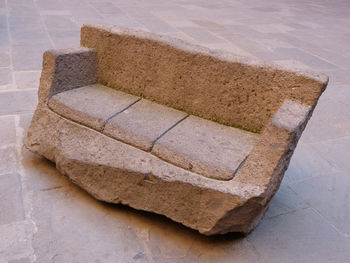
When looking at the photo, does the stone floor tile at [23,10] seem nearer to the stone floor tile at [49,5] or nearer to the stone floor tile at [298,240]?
the stone floor tile at [49,5]

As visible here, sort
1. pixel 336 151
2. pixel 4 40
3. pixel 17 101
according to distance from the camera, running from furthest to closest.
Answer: pixel 4 40, pixel 17 101, pixel 336 151

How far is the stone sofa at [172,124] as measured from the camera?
2031mm

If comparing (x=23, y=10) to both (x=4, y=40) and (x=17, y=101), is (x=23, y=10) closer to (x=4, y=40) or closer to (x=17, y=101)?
(x=4, y=40)

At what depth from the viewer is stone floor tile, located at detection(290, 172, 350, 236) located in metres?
2.46

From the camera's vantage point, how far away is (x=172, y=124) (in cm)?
247

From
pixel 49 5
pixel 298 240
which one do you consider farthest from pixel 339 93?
pixel 49 5

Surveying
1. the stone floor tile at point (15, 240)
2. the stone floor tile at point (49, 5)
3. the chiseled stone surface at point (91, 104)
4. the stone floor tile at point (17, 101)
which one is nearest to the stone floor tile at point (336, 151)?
the chiseled stone surface at point (91, 104)

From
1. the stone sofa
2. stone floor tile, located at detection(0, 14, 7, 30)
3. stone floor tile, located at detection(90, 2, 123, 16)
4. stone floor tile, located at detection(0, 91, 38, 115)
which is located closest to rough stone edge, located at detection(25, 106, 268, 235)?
the stone sofa

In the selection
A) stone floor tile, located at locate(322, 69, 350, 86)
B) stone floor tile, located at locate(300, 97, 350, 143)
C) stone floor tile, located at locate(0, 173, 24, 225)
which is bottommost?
stone floor tile, located at locate(0, 173, 24, 225)

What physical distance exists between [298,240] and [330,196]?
0.64 m

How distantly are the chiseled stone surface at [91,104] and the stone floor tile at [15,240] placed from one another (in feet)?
2.51

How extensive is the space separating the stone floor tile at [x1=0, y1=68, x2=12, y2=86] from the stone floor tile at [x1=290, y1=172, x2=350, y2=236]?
Answer: 3296 mm

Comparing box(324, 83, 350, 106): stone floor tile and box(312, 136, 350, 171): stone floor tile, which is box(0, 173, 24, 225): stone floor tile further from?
box(324, 83, 350, 106): stone floor tile

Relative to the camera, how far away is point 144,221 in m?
2.30
